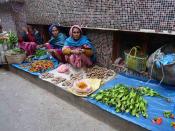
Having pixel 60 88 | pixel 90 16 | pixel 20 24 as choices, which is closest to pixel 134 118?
pixel 60 88

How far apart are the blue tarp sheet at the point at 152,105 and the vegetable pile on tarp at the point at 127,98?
64 mm

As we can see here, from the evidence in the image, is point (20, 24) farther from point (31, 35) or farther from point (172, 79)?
point (172, 79)

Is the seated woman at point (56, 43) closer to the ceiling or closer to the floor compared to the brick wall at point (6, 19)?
closer to the floor

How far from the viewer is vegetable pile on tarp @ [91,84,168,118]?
2517 millimetres

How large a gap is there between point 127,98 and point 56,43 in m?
2.55

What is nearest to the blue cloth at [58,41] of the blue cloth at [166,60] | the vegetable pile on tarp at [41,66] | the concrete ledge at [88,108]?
the vegetable pile on tarp at [41,66]

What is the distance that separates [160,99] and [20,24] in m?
5.05

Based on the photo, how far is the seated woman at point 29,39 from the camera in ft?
16.5

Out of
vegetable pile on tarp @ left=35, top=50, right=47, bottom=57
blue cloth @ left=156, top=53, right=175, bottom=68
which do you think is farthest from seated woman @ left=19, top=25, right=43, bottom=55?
blue cloth @ left=156, top=53, right=175, bottom=68

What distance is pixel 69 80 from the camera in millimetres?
3574

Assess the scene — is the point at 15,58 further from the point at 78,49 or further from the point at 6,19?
the point at 6,19

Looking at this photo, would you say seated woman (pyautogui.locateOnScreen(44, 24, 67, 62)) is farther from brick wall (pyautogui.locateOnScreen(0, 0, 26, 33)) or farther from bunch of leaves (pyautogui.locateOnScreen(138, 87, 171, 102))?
bunch of leaves (pyautogui.locateOnScreen(138, 87, 171, 102))

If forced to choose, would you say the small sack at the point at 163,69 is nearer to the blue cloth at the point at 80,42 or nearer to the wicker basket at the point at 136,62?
the wicker basket at the point at 136,62

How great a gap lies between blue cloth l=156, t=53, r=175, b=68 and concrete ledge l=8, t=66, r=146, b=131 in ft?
3.33
